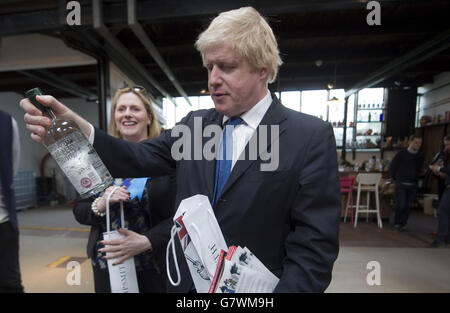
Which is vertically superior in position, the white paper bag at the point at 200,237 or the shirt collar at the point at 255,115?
the shirt collar at the point at 255,115

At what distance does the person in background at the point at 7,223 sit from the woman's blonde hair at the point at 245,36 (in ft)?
6.44

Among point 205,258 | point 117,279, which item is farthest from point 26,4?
point 205,258

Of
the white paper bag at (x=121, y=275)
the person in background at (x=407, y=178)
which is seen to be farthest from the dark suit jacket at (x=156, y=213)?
the person in background at (x=407, y=178)

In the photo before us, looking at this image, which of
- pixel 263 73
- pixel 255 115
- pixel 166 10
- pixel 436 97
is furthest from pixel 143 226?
pixel 436 97

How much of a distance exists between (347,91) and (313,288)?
7930mm

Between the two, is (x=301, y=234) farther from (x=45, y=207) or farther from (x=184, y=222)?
(x=45, y=207)

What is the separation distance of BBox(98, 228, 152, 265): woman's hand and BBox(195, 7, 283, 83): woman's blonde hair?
0.85 meters

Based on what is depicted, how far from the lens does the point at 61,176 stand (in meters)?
7.84

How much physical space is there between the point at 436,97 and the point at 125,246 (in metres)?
9.59

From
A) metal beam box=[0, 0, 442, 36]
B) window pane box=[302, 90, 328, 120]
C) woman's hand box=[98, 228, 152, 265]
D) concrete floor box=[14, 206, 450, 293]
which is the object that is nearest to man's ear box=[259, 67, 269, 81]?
woman's hand box=[98, 228, 152, 265]

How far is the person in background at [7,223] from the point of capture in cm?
173

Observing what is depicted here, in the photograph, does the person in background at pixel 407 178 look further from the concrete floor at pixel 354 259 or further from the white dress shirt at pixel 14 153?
the white dress shirt at pixel 14 153

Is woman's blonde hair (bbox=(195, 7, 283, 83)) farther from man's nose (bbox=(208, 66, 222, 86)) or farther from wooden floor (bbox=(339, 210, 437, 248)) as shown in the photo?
wooden floor (bbox=(339, 210, 437, 248))

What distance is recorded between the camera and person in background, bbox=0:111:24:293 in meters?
1.73
